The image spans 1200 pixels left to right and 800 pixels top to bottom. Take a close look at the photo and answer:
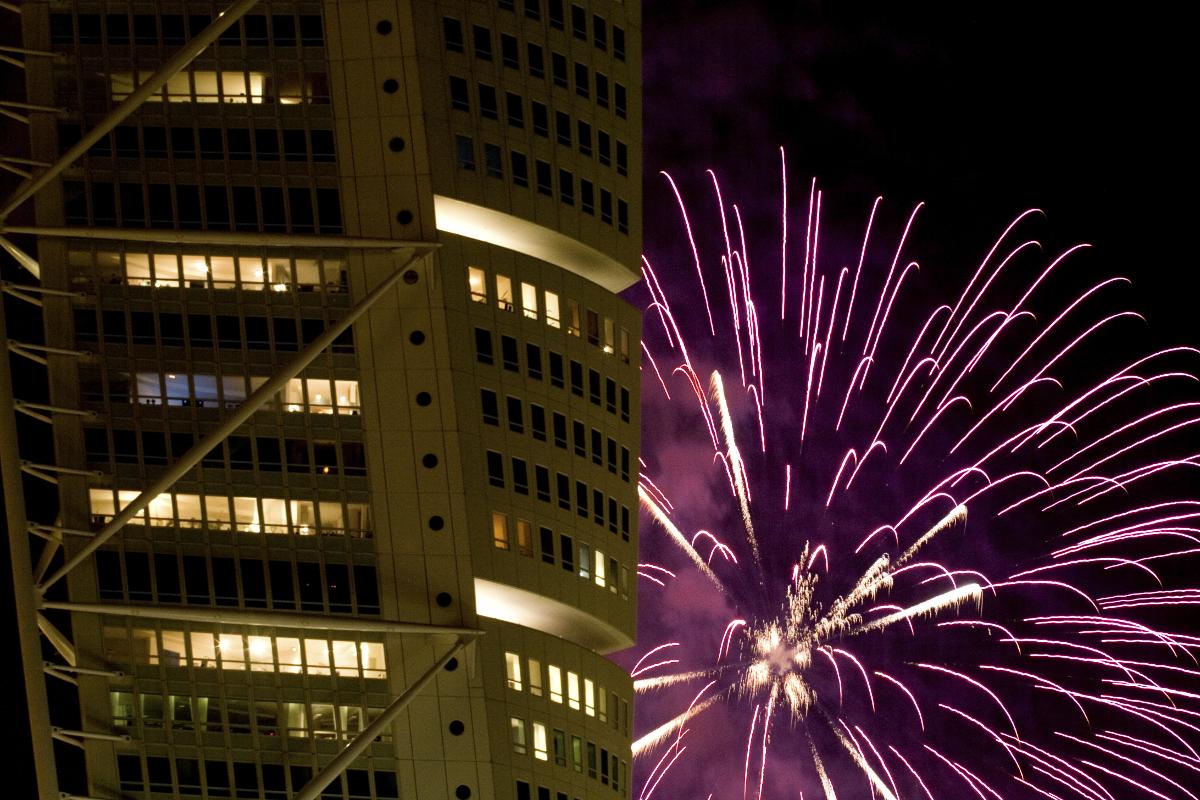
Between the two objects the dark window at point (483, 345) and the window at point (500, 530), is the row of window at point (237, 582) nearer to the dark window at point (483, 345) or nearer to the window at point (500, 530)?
the window at point (500, 530)

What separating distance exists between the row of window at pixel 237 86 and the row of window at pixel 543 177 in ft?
21.5

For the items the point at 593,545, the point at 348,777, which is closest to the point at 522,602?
the point at 593,545

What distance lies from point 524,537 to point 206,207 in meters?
20.2

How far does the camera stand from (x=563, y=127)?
84812mm

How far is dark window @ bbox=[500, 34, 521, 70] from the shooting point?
82.7m

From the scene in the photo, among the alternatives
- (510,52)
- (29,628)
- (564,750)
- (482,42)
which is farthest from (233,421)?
(564,750)

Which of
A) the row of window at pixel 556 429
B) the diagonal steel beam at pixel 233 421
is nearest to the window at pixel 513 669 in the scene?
the row of window at pixel 556 429

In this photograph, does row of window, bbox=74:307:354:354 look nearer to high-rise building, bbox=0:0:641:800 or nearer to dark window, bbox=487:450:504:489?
high-rise building, bbox=0:0:641:800

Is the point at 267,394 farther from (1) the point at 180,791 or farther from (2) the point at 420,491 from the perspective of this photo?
(1) the point at 180,791

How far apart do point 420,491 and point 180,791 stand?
685 inches

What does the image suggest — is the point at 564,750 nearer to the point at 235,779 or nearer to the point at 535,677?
the point at 535,677

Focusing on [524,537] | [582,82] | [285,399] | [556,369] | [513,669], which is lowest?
[513,669]

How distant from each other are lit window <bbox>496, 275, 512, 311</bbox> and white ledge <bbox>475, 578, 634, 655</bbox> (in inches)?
483

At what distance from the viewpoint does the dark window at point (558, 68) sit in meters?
84.4
